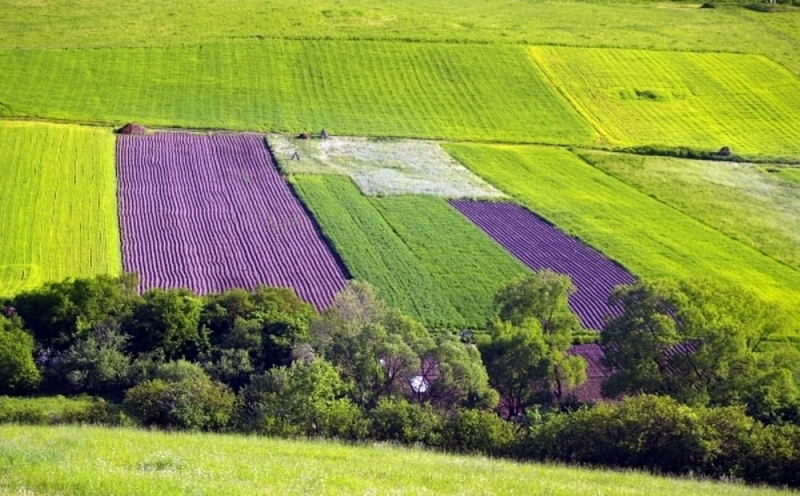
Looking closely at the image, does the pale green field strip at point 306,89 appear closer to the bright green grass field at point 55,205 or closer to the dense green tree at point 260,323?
the bright green grass field at point 55,205

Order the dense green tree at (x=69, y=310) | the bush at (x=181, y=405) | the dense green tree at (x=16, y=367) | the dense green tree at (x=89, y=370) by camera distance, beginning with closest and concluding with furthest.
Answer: the bush at (x=181, y=405)
the dense green tree at (x=16, y=367)
the dense green tree at (x=89, y=370)
the dense green tree at (x=69, y=310)

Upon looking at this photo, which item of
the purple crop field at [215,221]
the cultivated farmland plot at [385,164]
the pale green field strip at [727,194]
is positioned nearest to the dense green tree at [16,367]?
the purple crop field at [215,221]

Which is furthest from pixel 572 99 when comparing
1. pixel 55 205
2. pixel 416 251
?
pixel 55 205

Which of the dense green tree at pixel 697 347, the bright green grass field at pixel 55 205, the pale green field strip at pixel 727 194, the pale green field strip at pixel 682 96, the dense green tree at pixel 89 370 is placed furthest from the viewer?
the pale green field strip at pixel 682 96

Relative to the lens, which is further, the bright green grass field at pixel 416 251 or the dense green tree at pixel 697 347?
the bright green grass field at pixel 416 251

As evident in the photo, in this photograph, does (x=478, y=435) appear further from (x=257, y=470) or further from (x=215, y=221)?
(x=215, y=221)

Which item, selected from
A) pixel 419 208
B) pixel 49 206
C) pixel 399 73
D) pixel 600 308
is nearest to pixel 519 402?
pixel 600 308

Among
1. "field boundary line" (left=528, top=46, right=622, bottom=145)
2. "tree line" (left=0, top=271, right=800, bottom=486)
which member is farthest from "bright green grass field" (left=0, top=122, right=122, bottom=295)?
"field boundary line" (left=528, top=46, right=622, bottom=145)

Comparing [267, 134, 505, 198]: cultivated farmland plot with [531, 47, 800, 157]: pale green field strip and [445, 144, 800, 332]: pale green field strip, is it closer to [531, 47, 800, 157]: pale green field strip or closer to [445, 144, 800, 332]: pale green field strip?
[445, 144, 800, 332]: pale green field strip

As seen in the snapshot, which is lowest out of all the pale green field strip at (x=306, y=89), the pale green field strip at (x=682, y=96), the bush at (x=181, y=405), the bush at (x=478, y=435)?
the pale green field strip at (x=306, y=89)
